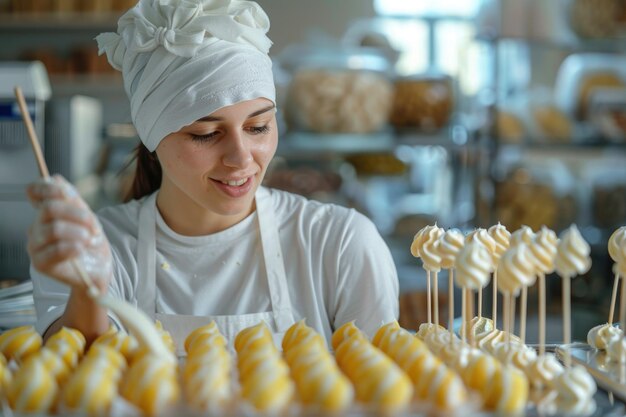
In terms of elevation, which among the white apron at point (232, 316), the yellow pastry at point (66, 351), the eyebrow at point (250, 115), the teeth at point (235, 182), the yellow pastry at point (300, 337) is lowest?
the white apron at point (232, 316)

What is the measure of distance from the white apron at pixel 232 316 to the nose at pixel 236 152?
0.26m

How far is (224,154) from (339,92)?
166cm

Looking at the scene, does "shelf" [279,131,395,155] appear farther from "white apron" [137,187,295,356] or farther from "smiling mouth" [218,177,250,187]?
"smiling mouth" [218,177,250,187]

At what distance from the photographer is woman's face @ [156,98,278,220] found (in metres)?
1.55

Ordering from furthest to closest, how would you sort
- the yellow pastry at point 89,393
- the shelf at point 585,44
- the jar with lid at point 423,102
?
the shelf at point 585,44 → the jar with lid at point 423,102 → the yellow pastry at point 89,393

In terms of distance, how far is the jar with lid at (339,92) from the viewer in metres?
3.16

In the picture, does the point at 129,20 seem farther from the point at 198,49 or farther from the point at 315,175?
the point at 315,175

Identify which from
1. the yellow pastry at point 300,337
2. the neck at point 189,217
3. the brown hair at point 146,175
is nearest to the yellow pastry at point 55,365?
the yellow pastry at point 300,337

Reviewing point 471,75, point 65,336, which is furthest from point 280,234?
point 471,75

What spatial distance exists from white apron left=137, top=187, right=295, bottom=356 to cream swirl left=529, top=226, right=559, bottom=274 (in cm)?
65

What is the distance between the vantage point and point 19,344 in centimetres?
112

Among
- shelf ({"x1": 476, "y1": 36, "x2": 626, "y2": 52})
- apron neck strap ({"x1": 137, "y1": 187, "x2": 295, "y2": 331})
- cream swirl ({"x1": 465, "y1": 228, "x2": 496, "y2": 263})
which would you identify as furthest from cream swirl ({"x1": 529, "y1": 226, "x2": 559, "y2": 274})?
shelf ({"x1": 476, "y1": 36, "x2": 626, "y2": 52})

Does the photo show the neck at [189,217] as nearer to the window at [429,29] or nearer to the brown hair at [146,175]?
the brown hair at [146,175]

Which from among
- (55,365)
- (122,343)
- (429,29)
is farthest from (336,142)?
(55,365)
